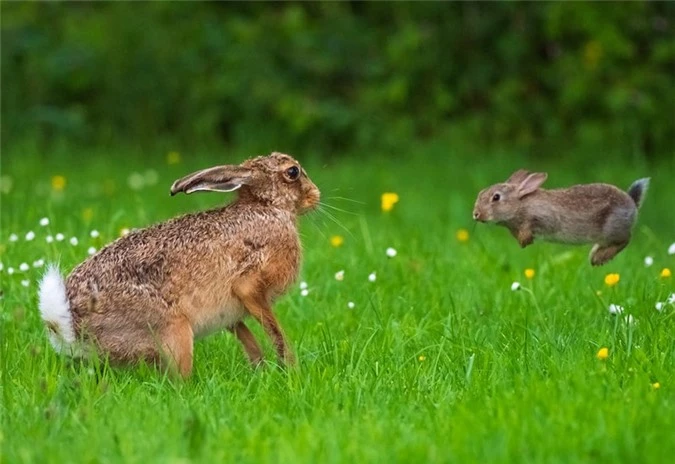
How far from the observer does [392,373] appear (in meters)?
5.14

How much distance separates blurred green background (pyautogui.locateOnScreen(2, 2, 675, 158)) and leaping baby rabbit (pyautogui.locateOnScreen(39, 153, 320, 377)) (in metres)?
7.55

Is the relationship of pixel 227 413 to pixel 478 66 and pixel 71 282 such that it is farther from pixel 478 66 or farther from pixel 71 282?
pixel 478 66

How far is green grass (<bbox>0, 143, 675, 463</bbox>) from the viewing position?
4.12 meters

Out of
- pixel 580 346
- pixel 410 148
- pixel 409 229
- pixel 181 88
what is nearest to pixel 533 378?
pixel 580 346

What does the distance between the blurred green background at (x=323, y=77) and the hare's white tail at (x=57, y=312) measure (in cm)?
842

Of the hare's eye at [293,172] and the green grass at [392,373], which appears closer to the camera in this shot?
the green grass at [392,373]

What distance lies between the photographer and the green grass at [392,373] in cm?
412

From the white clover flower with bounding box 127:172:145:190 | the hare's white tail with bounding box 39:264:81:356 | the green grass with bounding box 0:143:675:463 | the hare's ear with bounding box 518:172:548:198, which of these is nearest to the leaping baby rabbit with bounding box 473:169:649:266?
the hare's ear with bounding box 518:172:548:198

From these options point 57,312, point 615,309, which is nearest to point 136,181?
point 57,312

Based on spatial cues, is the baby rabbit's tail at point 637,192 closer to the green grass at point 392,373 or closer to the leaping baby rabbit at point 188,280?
the green grass at point 392,373

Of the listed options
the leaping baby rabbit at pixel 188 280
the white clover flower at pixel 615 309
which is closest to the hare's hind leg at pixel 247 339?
the leaping baby rabbit at pixel 188 280

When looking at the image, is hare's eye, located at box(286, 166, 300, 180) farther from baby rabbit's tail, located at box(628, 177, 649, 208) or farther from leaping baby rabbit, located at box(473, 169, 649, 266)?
baby rabbit's tail, located at box(628, 177, 649, 208)

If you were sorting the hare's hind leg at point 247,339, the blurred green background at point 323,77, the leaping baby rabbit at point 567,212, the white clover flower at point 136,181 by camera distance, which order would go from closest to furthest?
the hare's hind leg at point 247,339 < the leaping baby rabbit at point 567,212 < the white clover flower at point 136,181 < the blurred green background at point 323,77

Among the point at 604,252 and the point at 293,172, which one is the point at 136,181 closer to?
the point at 293,172
